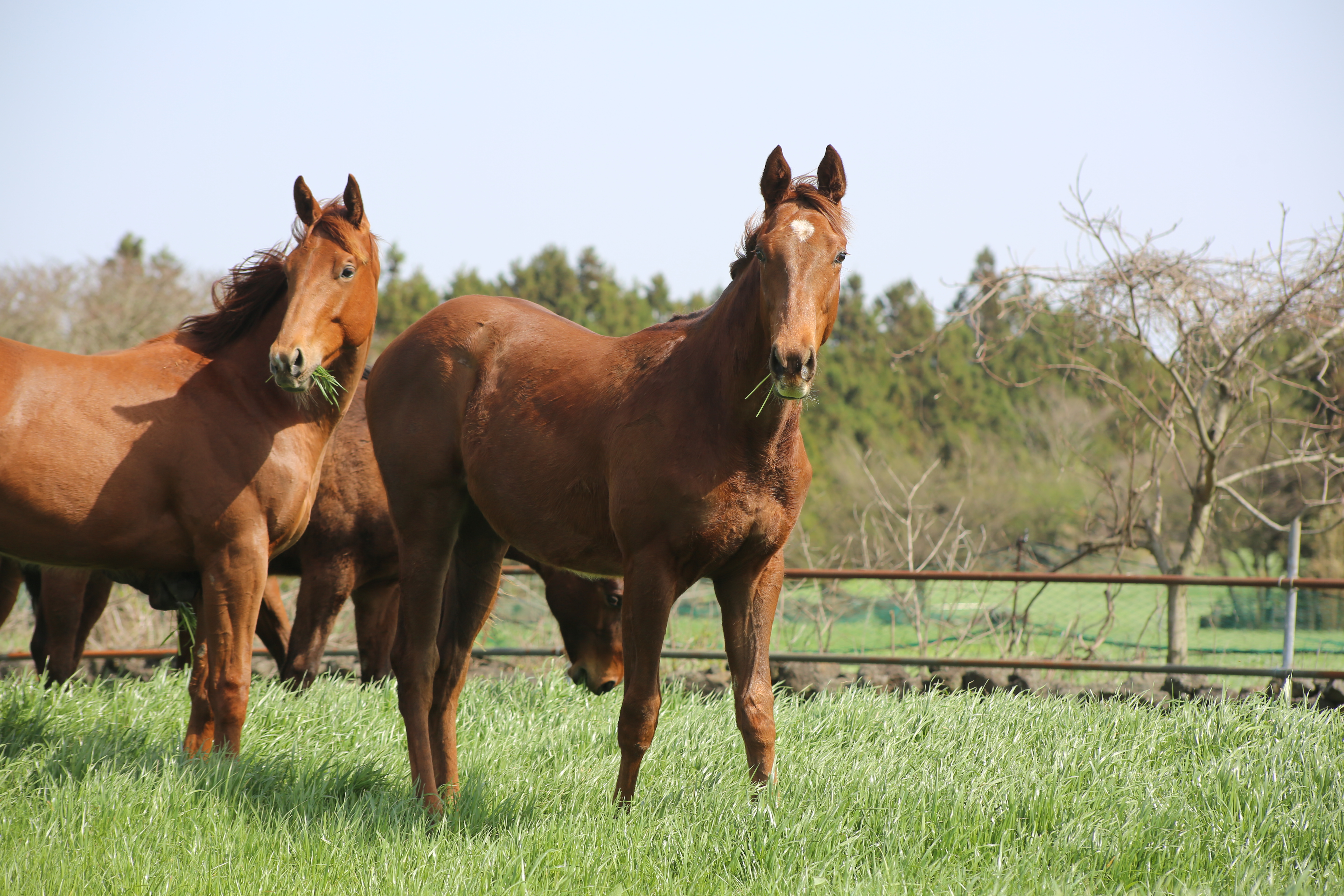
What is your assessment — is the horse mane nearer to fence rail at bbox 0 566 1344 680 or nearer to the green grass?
the green grass

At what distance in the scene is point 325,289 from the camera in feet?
13.5

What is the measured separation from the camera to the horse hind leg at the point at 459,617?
4.04m

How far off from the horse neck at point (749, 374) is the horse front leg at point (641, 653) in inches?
21.2

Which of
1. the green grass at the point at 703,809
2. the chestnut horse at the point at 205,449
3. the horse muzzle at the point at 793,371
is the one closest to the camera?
the horse muzzle at the point at 793,371

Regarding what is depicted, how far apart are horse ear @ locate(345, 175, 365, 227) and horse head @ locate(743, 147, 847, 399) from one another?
6.01 feet

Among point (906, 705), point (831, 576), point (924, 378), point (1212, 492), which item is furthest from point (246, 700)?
point (924, 378)

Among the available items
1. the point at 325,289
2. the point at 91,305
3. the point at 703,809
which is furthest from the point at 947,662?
the point at 91,305

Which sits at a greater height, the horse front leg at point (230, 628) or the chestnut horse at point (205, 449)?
the chestnut horse at point (205, 449)

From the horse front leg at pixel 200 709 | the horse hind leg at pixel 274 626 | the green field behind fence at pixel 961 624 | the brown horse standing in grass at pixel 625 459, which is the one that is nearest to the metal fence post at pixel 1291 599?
the green field behind fence at pixel 961 624

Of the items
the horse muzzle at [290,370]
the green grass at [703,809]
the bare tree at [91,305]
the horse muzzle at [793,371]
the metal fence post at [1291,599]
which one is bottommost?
the green grass at [703,809]

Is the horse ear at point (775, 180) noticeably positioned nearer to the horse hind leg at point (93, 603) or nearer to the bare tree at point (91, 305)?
the horse hind leg at point (93, 603)

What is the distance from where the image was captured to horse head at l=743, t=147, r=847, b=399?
283cm

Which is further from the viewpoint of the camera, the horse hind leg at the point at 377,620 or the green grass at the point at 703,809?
the horse hind leg at the point at 377,620

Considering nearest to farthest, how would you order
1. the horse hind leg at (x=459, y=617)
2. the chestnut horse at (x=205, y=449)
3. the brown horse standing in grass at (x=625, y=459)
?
the brown horse standing in grass at (x=625, y=459) < the chestnut horse at (x=205, y=449) < the horse hind leg at (x=459, y=617)
